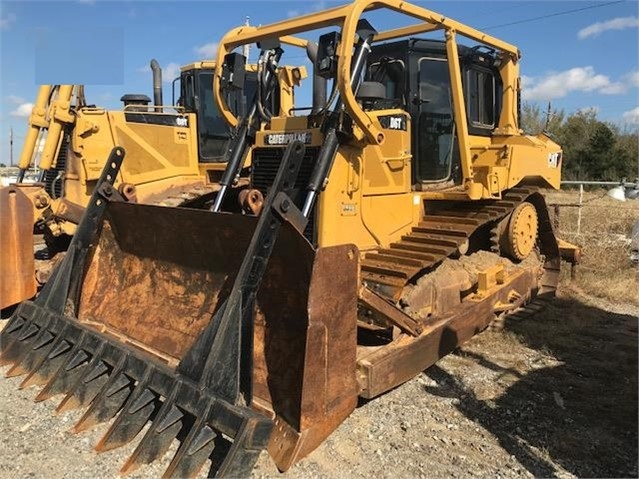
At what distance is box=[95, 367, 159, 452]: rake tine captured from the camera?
3.55m

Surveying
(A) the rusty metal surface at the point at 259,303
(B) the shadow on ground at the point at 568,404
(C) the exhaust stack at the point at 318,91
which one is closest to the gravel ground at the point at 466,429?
(B) the shadow on ground at the point at 568,404

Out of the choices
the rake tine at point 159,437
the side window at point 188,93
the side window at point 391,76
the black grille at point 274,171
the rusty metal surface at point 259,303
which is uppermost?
the side window at point 188,93

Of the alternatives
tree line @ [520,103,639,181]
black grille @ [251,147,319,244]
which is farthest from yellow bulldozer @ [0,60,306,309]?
tree line @ [520,103,639,181]

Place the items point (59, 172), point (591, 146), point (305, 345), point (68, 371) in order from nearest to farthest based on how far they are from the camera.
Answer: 1. point (305, 345)
2. point (68, 371)
3. point (59, 172)
4. point (591, 146)

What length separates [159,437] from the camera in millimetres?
3363

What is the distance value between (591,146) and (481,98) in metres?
29.6

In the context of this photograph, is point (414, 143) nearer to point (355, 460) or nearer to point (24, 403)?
point (355, 460)

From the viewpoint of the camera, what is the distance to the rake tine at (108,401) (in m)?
3.80

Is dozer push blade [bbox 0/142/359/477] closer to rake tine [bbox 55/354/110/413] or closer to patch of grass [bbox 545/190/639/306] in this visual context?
rake tine [bbox 55/354/110/413]

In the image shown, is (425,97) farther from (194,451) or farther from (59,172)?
(59,172)

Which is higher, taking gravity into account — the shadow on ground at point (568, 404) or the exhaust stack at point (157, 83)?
the exhaust stack at point (157, 83)

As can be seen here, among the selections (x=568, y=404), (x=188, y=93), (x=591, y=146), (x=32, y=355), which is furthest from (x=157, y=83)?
(x=591, y=146)

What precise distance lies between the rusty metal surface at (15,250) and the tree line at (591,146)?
2881 centimetres

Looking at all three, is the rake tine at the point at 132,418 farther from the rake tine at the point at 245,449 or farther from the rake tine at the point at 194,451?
the rake tine at the point at 245,449
